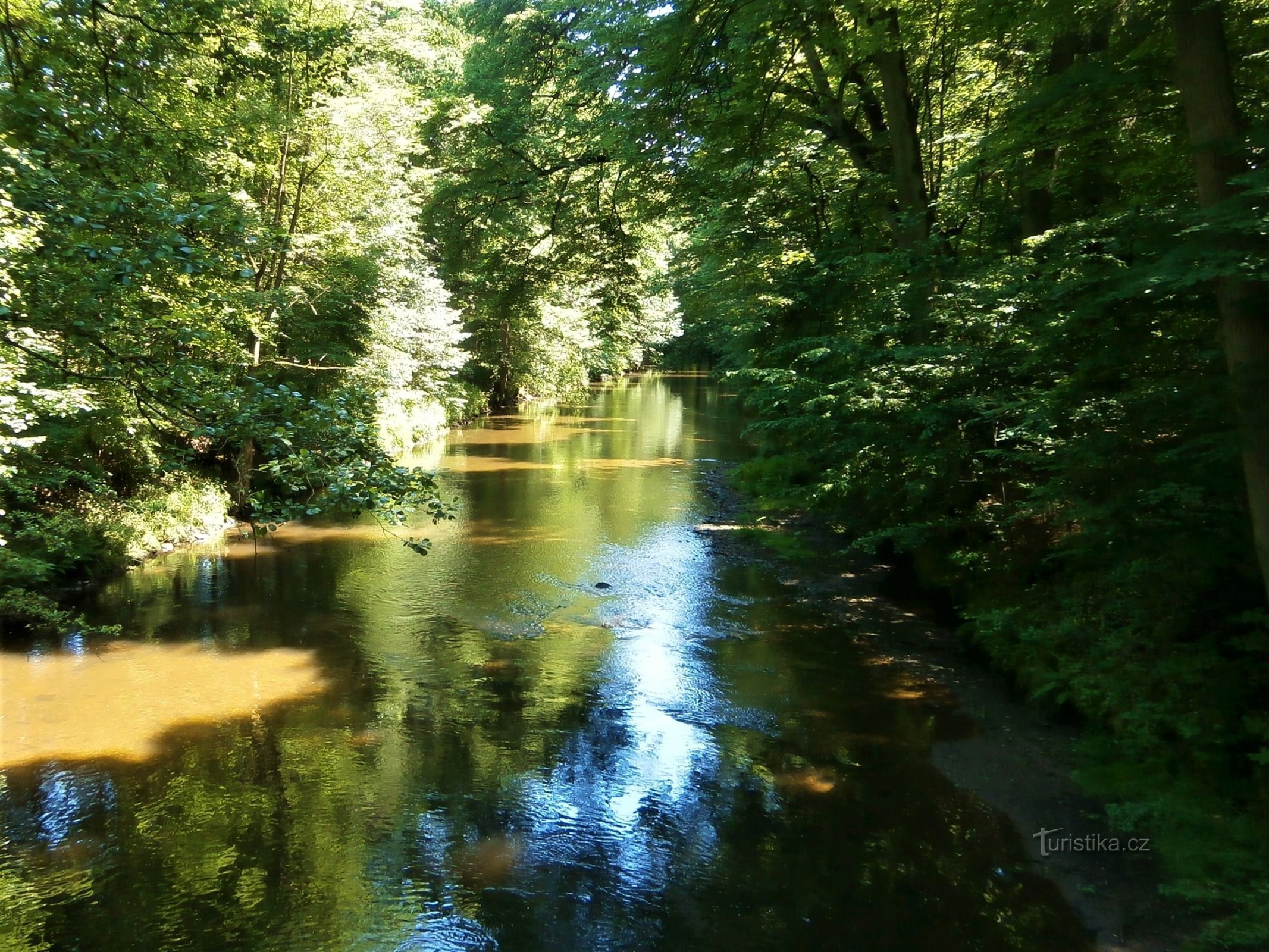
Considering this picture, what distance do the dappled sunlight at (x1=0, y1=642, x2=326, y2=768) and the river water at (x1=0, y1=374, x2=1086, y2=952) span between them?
39 mm

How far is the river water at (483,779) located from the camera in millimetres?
5066

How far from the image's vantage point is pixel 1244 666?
5.81 meters

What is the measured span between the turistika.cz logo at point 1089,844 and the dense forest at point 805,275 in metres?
Result: 0.17

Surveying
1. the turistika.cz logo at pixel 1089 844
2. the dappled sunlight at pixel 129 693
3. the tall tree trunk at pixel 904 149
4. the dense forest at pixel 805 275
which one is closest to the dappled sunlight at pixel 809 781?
the turistika.cz logo at pixel 1089 844

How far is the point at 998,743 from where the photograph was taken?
7207 mm

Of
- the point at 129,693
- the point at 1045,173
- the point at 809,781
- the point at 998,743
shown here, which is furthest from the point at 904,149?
the point at 129,693

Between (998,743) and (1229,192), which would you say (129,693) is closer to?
(998,743)

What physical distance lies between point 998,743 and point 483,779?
14.7ft

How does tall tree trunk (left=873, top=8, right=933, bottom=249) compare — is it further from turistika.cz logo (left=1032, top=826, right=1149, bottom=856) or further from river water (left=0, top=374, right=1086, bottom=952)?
turistika.cz logo (left=1032, top=826, right=1149, bottom=856)

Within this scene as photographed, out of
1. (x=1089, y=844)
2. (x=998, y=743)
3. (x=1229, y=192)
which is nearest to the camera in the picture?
(x=1229, y=192)

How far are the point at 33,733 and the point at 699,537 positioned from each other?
9.95 meters

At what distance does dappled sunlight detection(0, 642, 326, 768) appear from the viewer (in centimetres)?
729

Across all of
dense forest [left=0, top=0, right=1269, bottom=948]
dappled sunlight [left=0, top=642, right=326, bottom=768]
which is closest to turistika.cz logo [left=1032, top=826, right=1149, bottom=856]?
dense forest [left=0, top=0, right=1269, bottom=948]

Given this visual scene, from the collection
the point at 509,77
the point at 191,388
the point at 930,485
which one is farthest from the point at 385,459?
the point at 509,77
